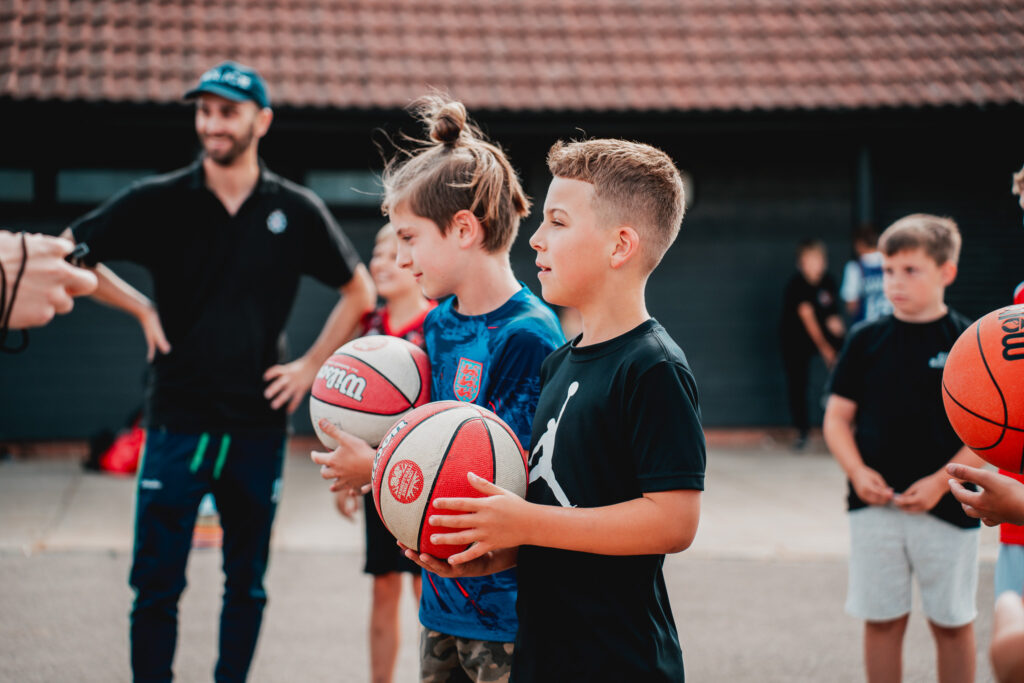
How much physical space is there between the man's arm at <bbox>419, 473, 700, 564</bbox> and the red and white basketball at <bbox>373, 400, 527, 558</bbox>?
143 mm

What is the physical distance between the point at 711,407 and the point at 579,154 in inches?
360

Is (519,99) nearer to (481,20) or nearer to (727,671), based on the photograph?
(481,20)

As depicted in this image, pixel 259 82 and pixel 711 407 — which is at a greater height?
pixel 259 82

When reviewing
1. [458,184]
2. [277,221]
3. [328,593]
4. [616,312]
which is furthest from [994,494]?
[328,593]

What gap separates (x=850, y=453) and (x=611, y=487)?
2.00m

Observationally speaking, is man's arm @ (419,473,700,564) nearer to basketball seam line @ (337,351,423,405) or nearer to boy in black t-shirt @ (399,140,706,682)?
boy in black t-shirt @ (399,140,706,682)

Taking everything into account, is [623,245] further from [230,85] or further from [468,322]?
[230,85]

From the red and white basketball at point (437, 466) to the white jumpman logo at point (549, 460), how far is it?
4 centimetres

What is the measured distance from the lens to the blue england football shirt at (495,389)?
8.32ft

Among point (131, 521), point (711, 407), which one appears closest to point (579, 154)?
point (131, 521)

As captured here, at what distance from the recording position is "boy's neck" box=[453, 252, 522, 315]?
2.74 meters

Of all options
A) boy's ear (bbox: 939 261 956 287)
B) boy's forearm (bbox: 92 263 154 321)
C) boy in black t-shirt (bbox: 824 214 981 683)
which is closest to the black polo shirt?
boy's forearm (bbox: 92 263 154 321)

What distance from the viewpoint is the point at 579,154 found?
89.1 inches

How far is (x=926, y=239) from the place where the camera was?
367cm
